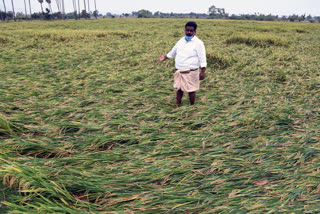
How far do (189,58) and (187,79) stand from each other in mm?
325

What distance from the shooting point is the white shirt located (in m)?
3.09

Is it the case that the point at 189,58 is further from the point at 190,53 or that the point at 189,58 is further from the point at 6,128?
the point at 6,128

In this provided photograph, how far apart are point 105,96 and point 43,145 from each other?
175cm

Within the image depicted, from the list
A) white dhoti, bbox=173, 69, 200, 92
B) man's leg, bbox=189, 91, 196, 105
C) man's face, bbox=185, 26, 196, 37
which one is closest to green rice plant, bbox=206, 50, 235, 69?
man's leg, bbox=189, 91, 196, 105

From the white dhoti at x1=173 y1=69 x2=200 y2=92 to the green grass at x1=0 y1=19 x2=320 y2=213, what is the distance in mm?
342

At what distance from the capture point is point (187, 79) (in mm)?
3281

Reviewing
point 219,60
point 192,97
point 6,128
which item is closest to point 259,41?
point 219,60

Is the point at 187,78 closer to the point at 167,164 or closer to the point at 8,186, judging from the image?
the point at 167,164

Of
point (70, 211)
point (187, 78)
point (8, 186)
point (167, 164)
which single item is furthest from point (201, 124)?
point (8, 186)

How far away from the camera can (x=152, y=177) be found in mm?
1896

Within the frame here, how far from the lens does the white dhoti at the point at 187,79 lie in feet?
10.7

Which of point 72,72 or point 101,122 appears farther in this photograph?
point 72,72

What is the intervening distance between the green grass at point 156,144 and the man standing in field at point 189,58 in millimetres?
426

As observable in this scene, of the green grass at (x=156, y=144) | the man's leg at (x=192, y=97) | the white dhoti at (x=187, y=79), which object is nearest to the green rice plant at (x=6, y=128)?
the green grass at (x=156, y=144)
